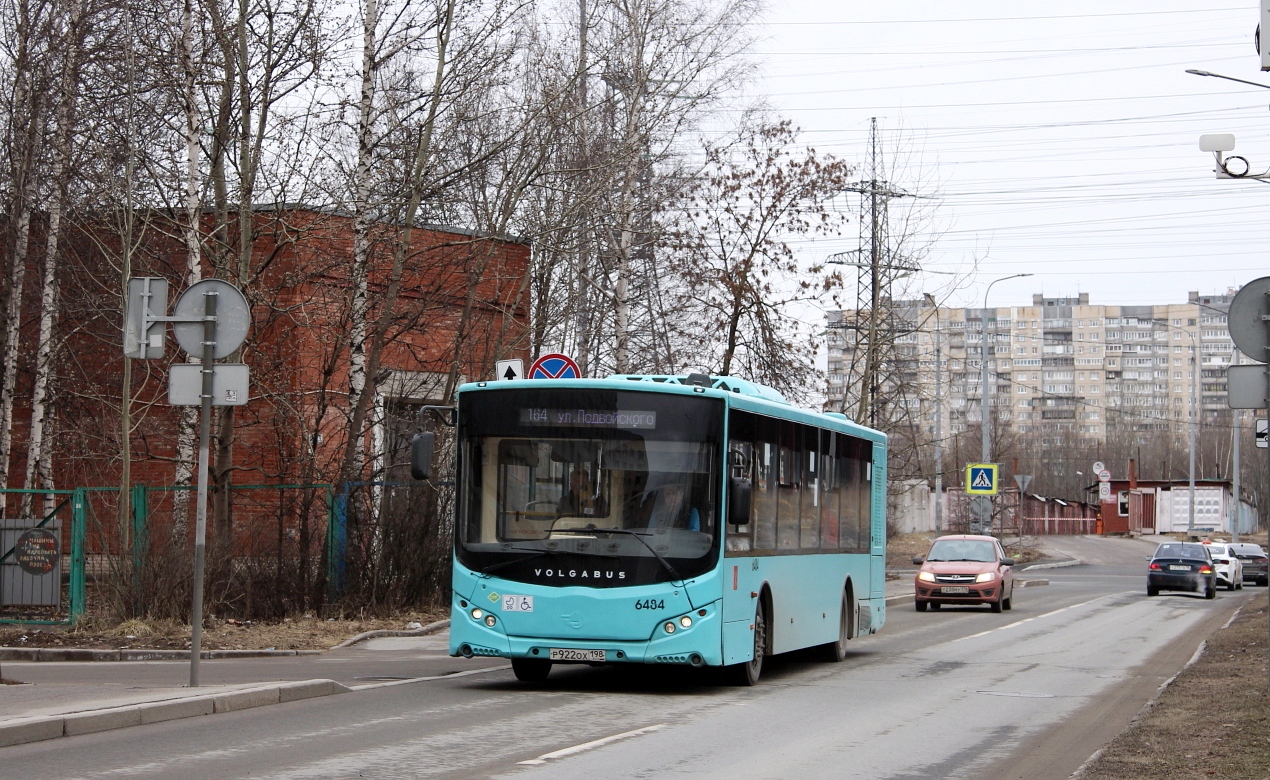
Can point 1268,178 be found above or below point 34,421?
above

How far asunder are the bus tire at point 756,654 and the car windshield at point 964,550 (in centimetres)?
1647

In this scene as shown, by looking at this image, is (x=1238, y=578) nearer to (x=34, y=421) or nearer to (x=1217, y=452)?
(x=34, y=421)

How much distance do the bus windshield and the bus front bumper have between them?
458 millimetres

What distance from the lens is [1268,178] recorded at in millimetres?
22703

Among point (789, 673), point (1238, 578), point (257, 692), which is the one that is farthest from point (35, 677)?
point (1238, 578)

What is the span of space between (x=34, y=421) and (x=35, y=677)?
10887mm

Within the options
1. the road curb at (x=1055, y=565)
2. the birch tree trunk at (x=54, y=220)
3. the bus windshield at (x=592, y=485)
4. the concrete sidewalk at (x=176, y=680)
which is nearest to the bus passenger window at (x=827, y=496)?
the bus windshield at (x=592, y=485)

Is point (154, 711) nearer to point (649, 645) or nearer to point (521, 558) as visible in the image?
point (521, 558)

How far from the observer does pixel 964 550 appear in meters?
30.8

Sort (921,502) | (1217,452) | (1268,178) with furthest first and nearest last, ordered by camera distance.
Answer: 1. (1217,452)
2. (921,502)
3. (1268,178)

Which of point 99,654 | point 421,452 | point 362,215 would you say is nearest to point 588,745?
point 421,452

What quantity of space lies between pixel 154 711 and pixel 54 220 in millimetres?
14927

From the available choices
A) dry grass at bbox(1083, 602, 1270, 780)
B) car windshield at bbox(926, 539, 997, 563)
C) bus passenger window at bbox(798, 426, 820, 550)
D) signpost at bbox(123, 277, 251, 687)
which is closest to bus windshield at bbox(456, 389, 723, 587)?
signpost at bbox(123, 277, 251, 687)

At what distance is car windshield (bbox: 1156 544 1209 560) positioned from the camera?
129ft
